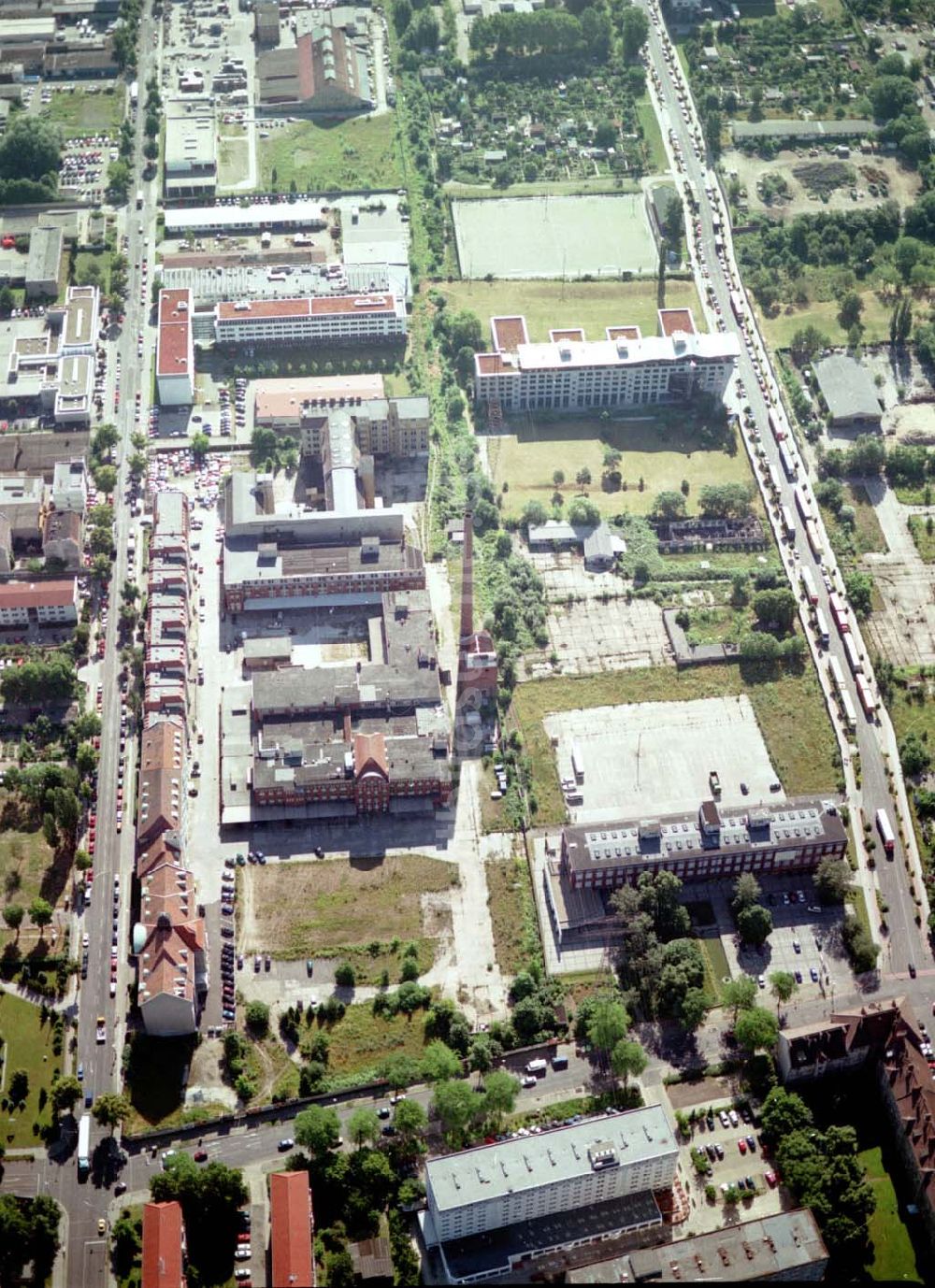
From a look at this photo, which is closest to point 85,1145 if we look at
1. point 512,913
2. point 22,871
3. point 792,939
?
point 22,871

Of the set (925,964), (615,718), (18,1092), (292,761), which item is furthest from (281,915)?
(925,964)

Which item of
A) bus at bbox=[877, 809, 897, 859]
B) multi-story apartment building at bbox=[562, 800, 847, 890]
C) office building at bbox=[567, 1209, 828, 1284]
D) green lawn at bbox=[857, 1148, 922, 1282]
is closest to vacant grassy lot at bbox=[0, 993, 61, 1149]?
office building at bbox=[567, 1209, 828, 1284]

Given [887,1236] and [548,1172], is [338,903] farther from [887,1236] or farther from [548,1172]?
[887,1236]

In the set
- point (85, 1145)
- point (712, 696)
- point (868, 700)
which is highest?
point (712, 696)

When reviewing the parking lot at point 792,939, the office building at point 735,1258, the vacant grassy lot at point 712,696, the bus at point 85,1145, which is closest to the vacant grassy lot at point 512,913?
the vacant grassy lot at point 712,696

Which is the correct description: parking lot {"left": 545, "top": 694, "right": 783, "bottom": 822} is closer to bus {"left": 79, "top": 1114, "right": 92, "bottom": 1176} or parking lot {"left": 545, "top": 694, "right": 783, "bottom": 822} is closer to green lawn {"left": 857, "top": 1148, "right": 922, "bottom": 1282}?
green lawn {"left": 857, "top": 1148, "right": 922, "bottom": 1282}

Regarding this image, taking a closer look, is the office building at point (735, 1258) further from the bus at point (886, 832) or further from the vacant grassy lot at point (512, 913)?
the bus at point (886, 832)

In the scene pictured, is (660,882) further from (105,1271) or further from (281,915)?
(105,1271)
